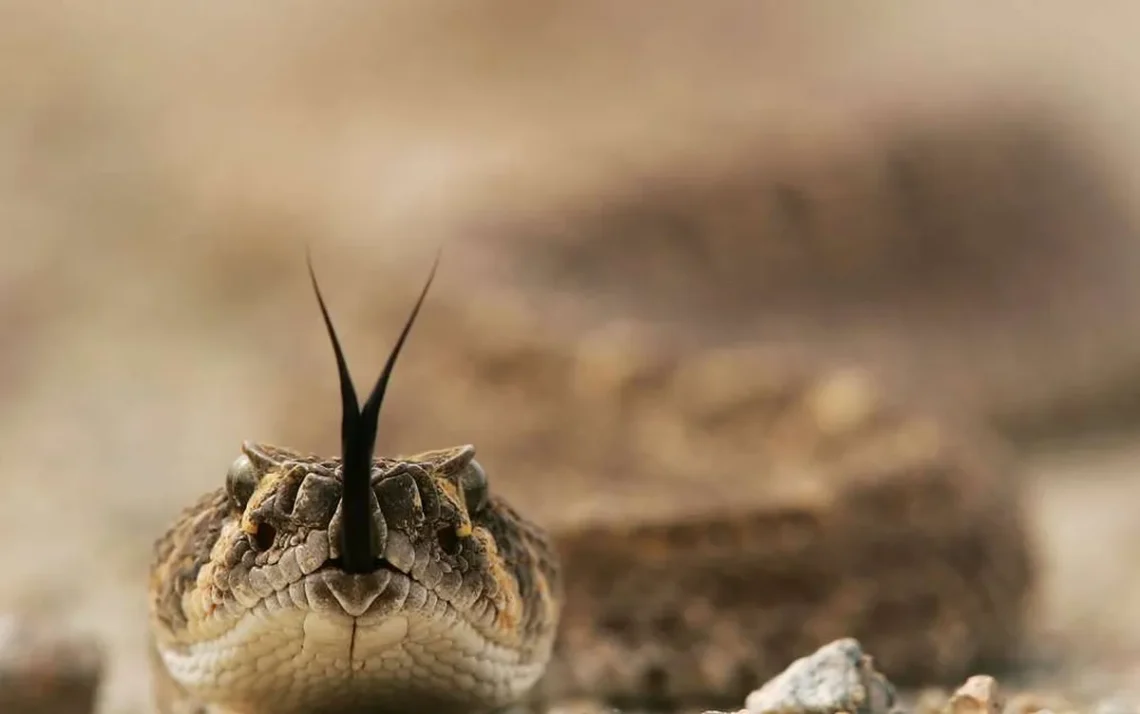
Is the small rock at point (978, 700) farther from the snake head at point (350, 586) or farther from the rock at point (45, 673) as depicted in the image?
the rock at point (45, 673)

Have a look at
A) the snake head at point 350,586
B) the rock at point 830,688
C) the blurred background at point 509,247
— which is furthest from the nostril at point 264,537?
the blurred background at point 509,247

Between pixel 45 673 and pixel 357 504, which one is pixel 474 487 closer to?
pixel 357 504

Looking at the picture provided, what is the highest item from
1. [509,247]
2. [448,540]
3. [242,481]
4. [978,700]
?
[509,247]

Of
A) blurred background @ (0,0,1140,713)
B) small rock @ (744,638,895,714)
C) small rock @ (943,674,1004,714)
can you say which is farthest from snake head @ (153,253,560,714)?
blurred background @ (0,0,1140,713)

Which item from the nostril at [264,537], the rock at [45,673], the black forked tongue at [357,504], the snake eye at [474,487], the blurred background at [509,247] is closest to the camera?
the black forked tongue at [357,504]

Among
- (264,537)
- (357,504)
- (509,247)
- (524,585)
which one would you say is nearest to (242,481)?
(264,537)

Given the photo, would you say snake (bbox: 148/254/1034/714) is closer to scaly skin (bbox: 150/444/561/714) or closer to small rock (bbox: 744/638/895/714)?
scaly skin (bbox: 150/444/561/714)

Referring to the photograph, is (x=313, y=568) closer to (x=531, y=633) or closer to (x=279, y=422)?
(x=531, y=633)

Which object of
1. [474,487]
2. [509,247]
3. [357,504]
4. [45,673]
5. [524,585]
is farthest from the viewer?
[509,247]
